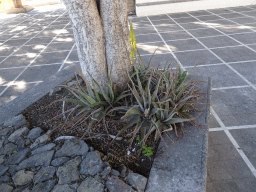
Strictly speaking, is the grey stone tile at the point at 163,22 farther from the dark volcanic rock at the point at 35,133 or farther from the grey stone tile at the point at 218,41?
the dark volcanic rock at the point at 35,133

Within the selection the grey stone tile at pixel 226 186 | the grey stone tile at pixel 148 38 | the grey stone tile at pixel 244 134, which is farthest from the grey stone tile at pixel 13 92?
the grey stone tile at pixel 244 134

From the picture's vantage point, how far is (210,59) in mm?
4160

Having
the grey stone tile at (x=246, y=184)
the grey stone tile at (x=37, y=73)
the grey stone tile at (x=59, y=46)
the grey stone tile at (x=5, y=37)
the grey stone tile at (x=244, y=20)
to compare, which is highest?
the grey stone tile at (x=5, y=37)

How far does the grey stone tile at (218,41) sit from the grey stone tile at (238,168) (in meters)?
3.41

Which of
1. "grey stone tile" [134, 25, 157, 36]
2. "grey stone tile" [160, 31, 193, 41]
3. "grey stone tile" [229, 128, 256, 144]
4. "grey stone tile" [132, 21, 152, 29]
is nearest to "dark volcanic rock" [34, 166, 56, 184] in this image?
"grey stone tile" [229, 128, 256, 144]

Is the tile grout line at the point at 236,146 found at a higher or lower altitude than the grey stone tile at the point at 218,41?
lower

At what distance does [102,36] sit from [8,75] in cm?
317

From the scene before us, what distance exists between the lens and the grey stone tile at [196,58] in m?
4.08

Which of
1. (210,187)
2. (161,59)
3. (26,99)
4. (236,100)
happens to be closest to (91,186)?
(210,187)

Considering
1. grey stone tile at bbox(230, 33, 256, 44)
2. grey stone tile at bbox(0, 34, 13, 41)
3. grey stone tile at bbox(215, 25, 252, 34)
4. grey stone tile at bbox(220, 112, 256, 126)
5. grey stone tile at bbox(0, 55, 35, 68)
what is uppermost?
grey stone tile at bbox(0, 34, 13, 41)

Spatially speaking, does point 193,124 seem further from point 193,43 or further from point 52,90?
point 193,43

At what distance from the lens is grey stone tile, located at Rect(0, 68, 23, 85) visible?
413 centimetres

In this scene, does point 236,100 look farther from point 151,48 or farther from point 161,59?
point 151,48

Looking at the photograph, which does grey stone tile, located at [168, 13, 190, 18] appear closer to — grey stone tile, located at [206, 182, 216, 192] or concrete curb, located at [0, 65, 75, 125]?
concrete curb, located at [0, 65, 75, 125]
